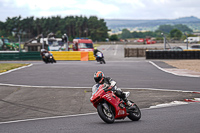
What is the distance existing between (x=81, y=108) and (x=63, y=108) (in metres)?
0.61

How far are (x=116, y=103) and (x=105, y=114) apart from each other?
408 millimetres

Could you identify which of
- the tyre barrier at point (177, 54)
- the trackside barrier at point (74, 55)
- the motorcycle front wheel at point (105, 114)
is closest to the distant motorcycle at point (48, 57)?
the trackside barrier at point (74, 55)

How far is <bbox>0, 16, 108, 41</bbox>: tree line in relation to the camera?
14666cm

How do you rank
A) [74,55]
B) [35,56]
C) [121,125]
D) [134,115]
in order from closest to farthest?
1. [121,125]
2. [134,115]
3. [35,56]
4. [74,55]

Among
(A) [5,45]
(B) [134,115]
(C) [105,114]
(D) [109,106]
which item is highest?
(A) [5,45]

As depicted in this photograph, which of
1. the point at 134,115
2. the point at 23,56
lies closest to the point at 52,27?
the point at 23,56

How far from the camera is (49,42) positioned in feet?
190

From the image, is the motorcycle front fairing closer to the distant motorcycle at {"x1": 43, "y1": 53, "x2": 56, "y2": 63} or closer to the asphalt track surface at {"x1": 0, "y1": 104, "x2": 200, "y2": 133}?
the asphalt track surface at {"x1": 0, "y1": 104, "x2": 200, "y2": 133}

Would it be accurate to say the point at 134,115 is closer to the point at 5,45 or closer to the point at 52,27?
the point at 5,45

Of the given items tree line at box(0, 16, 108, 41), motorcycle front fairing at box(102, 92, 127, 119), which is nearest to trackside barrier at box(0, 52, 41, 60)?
motorcycle front fairing at box(102, 92, 127, 119)

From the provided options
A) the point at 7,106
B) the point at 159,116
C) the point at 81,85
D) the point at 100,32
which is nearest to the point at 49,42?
the point at 81,85

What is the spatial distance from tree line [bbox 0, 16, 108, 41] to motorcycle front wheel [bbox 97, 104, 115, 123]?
13191cm

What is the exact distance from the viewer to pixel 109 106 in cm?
816

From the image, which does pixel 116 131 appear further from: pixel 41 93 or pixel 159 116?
pixel 41 93
